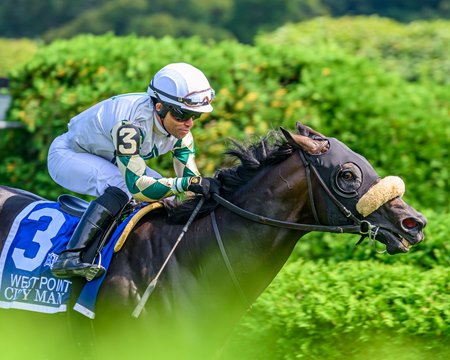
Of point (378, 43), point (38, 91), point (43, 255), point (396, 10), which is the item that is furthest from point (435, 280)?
point (396, 10)

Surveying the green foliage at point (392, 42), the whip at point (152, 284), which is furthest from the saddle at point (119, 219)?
the green foliage at point (392, 42)

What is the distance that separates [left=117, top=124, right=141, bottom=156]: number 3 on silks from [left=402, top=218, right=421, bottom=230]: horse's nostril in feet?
4.51

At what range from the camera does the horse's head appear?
4527 mm

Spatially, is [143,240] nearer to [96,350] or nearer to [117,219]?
[117,219]

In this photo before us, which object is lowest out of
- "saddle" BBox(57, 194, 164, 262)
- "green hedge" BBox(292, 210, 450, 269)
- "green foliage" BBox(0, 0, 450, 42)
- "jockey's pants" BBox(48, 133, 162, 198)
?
"green foliage" BBox(0, 0, 450, 42)

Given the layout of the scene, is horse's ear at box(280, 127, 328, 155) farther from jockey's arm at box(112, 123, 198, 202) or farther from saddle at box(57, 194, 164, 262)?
saddle at box(57, 194, 164, 262)

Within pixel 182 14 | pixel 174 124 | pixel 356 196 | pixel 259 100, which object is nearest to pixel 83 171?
pixel 174 124

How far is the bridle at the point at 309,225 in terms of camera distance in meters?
4.57

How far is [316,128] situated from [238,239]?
3558mm

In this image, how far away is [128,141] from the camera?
189 inches

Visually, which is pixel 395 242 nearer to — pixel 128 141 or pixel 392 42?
pixel 128 141

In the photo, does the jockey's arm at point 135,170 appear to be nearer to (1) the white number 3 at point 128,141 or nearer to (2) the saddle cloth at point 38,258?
(1) the white number 3 at point 128,141

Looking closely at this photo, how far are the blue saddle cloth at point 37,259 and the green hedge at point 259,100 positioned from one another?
9.54 feet

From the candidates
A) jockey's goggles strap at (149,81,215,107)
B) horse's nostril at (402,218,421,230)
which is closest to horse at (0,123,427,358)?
horse's nostril at (402,218,421,230)
